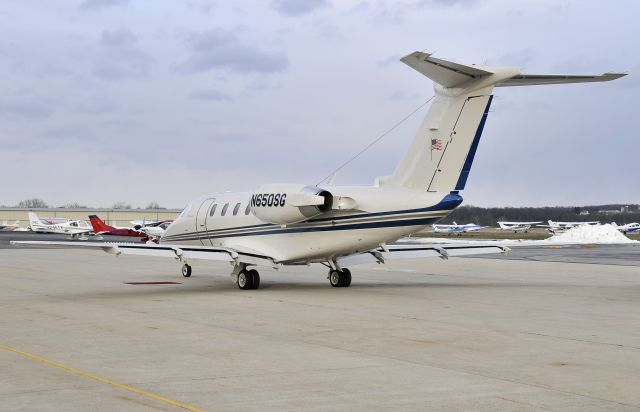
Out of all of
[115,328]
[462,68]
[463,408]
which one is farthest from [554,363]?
[462,68]

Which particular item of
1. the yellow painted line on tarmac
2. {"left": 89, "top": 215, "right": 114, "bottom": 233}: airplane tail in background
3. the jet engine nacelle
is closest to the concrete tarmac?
the yellow painted line on tarmac

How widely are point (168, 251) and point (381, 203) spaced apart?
5.45 m

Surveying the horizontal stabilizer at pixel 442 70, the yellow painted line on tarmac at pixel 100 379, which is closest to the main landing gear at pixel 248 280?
the horizontal stabilizer at pixel 442 70

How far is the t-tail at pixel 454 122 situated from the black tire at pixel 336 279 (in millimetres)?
4011

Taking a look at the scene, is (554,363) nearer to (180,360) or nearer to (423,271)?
(180,360)

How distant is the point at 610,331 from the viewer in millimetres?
13828

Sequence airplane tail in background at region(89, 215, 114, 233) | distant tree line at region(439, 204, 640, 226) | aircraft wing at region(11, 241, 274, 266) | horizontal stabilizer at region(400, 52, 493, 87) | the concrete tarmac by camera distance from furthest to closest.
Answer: distant tree line at region(439, 204, 640, 226) → airplane tail in background at region(89, 215, 114, 233) → aircraft wing at region(11, 241, 274, 266) → horizontal stabilizer at region(400, 52, 493, 87) → the concrete tarmac

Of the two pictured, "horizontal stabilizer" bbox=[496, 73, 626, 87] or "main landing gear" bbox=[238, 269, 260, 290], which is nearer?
"horizontal stabilizer" bbox=[496, 73, 626, 87]

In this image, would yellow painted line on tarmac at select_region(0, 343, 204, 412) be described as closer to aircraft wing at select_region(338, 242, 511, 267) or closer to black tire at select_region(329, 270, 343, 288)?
black tire at select_region(329, 270, 343, 288)

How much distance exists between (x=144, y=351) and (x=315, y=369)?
2.74 metres

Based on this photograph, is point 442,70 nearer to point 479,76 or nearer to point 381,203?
point 479,76

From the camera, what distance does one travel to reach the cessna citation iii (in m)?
19.3

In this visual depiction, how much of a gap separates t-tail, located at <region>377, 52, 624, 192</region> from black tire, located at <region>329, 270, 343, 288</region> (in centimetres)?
401

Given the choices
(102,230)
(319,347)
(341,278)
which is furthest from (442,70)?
(102,230)
